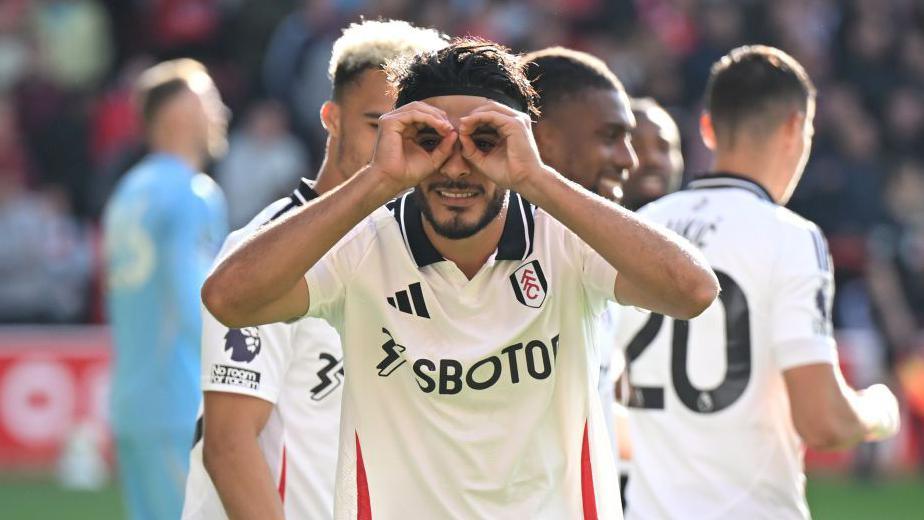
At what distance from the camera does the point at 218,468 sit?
14.5 feet

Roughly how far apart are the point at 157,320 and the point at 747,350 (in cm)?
370

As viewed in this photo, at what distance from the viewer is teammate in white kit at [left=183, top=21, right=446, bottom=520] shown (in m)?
4.42

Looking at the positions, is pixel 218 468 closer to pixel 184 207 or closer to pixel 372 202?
pixel 372 202

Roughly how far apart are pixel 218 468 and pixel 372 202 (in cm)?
110

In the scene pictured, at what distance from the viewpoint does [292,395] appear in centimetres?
471

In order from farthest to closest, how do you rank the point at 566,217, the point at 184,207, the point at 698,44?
the point at 698,44
the point at 184,207
the point at 566,217

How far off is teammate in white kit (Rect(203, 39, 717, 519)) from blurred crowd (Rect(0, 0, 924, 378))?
443 inches

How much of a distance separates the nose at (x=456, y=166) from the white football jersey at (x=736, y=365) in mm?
1802

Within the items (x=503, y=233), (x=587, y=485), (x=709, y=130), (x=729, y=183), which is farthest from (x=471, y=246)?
(x=709, y=130)

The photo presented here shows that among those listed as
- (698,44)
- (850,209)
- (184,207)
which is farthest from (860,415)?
(698,44)

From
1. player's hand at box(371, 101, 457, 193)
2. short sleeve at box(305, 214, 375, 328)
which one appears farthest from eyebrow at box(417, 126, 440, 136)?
short sleeve at box(305, 214, 375, 328)

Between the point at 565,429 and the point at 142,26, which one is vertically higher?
the point at 142,26

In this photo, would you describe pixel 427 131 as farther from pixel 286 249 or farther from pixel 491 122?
pixel 286 249

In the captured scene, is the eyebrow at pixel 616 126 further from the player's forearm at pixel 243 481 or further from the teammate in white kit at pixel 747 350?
the player's forearm at pixel 243 481
